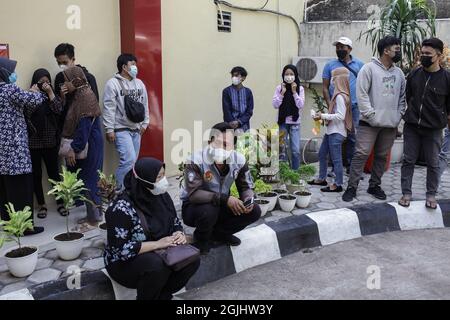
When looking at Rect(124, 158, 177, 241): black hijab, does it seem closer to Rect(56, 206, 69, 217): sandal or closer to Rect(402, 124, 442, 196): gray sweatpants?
Rect(56, 206, 69, 217): sandal

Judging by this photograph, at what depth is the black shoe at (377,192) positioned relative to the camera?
17.2ft

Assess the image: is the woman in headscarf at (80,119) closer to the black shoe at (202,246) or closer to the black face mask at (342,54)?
the black shoe at (202,246)

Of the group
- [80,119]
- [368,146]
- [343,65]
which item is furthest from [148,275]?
[343,65]

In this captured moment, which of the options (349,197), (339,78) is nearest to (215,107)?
(339,78)

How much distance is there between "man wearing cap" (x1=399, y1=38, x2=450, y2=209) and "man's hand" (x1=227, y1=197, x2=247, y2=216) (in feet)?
7.53

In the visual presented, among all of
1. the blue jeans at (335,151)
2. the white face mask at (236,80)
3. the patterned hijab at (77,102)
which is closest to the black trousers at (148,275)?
the patterned hijab at (77,102)

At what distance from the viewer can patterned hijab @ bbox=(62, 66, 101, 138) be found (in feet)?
13.5

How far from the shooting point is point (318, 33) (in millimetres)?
8508

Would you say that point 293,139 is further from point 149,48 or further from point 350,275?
point 350,275

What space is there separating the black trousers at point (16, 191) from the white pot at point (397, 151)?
5.45 m

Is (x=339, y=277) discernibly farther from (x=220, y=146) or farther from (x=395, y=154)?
(x=395, y=154)

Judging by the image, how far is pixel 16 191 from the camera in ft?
12.3
